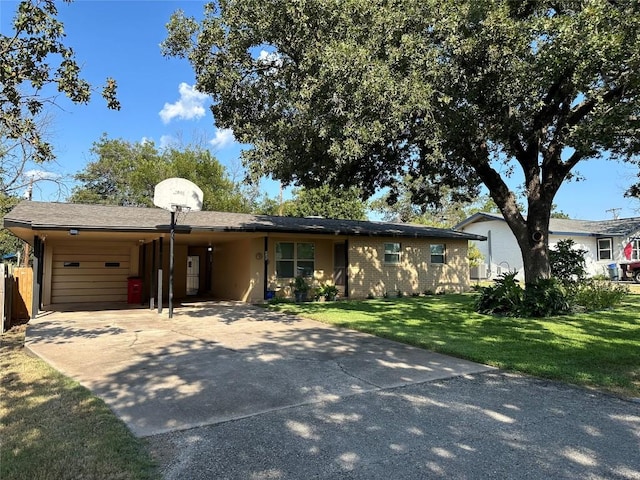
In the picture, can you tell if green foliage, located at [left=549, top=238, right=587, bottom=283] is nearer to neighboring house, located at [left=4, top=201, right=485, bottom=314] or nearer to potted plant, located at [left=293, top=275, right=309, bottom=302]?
neighboring house, located at [left=4, top=201, right=485, bottom=314]

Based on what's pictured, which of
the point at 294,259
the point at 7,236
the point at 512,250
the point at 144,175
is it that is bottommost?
the point at 294,259

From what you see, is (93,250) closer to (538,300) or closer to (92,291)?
(92,291)

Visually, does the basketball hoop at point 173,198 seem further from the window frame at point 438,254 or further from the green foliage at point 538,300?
the window frame at point 438,254

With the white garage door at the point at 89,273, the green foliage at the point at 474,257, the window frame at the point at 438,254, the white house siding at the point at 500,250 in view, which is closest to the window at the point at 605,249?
the white house siding at the point at 500,250

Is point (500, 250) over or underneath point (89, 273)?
over

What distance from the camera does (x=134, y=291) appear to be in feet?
49.5

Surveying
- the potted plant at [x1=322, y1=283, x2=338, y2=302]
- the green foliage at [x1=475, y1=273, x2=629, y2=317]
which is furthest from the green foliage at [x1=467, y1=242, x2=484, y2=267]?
the green foliage at [x1=475, y1=273, x2=629, y2=317]

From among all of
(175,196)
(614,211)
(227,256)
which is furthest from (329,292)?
(614,211)

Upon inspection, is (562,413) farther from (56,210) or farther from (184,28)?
(56,210)

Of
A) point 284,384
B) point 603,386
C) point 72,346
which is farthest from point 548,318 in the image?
point 72,346

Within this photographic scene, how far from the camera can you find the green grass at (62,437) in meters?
3.00

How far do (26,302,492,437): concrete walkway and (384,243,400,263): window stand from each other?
8.37 metres

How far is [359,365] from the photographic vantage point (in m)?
6.16

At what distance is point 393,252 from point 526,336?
9.91m
